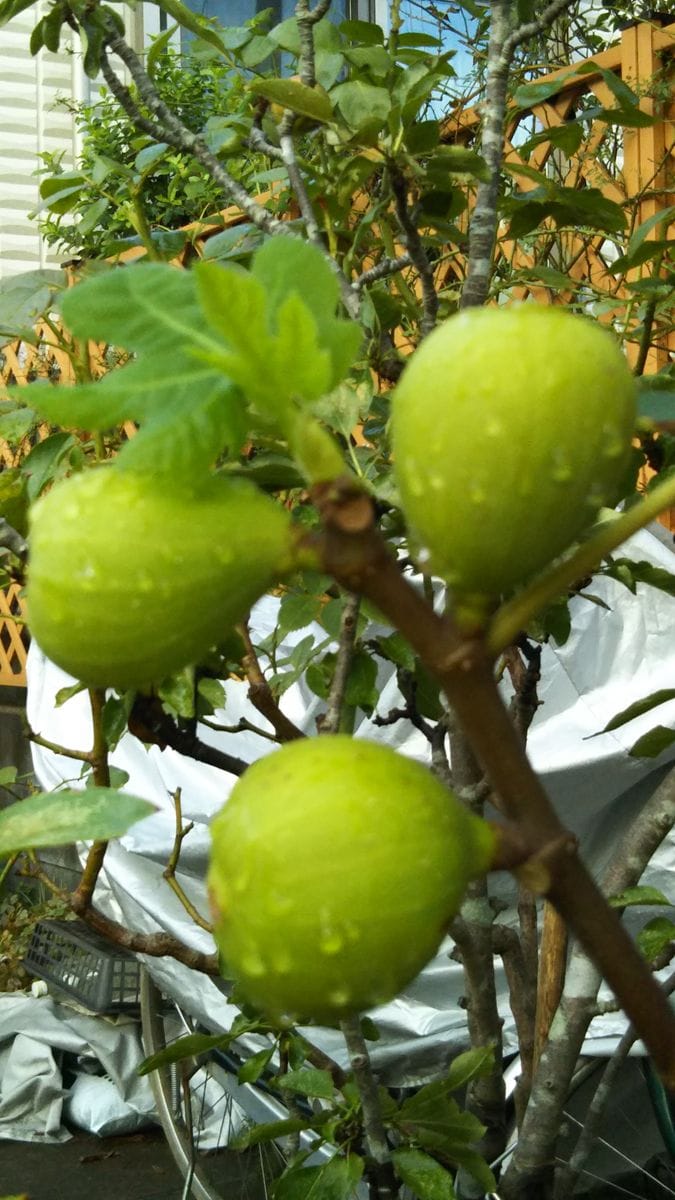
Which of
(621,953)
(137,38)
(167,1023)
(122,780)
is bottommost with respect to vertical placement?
(167,1023)

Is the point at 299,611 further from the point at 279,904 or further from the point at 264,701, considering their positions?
the point at 279,904

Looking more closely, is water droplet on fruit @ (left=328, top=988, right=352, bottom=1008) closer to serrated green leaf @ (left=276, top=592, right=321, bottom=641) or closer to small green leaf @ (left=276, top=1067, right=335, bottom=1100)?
serrated green leaf @ (left=276, top=592, right=321, bottom=641)

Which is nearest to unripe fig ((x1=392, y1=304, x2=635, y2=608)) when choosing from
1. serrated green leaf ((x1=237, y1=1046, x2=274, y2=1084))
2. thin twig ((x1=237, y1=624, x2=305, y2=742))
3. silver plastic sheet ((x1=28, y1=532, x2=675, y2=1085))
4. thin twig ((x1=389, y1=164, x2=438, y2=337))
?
thin twig ((x1=237, y1=624, x2=305, y2=742))

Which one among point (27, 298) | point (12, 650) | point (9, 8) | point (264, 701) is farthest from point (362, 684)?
point (12, 650)

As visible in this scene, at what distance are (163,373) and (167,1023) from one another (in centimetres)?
365

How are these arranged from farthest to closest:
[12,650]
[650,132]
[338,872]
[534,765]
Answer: [12,650] → [650,132] → [534,765] → [338,872]

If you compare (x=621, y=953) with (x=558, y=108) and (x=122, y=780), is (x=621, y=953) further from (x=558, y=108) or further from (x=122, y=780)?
(x=558, y=108)

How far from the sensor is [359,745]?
0.96 feet

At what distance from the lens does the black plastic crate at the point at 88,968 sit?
12.5 feet

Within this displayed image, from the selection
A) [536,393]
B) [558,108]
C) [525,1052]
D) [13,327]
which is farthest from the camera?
[558,108]

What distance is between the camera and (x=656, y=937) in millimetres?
1164

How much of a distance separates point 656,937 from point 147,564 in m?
0.98

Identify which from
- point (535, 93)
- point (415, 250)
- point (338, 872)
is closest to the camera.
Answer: point (338, 872)

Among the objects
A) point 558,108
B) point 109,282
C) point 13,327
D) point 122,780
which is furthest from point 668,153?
point 109,282
